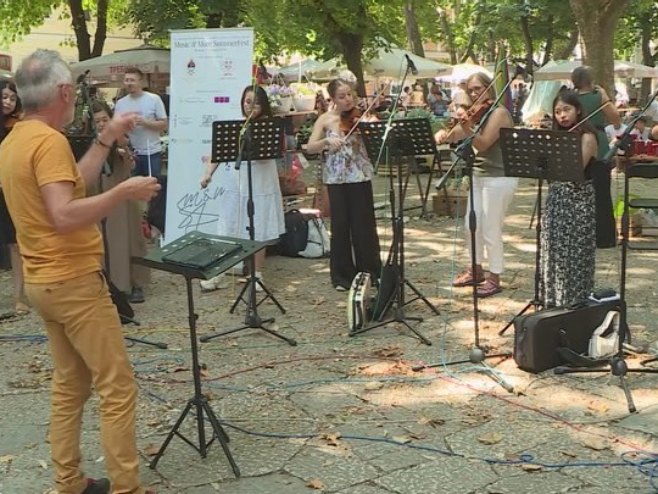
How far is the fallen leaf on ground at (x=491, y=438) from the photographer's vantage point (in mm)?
4012

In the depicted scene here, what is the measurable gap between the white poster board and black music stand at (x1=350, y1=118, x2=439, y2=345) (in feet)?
7.20

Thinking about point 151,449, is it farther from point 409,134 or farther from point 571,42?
point 571,42

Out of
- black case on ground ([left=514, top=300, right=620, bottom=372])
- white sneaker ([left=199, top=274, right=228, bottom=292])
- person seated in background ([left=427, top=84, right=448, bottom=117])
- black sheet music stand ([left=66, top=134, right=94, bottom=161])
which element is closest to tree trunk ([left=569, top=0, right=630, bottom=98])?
white sneaker ([left=199, top=274, right=228, bottom=292])

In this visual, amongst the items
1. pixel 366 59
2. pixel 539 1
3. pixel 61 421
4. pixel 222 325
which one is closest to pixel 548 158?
pixel 222 325

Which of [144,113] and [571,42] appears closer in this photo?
[144,113]

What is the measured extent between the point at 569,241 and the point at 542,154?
752 mm

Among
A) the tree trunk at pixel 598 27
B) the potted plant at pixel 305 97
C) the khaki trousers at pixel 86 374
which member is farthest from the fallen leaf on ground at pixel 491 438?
the potted plant at pixel 305 97

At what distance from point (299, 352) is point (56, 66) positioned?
2935 millimetres

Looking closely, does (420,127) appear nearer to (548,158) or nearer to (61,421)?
(548,158)

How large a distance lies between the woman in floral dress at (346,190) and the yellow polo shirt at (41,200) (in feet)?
11.1

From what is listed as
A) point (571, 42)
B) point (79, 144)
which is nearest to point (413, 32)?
point (571, 42)

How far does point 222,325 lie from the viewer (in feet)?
20.4

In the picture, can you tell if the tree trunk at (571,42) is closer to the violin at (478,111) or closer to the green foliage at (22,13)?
the green foliage at (22,13)

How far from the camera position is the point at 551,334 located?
4.88 m
